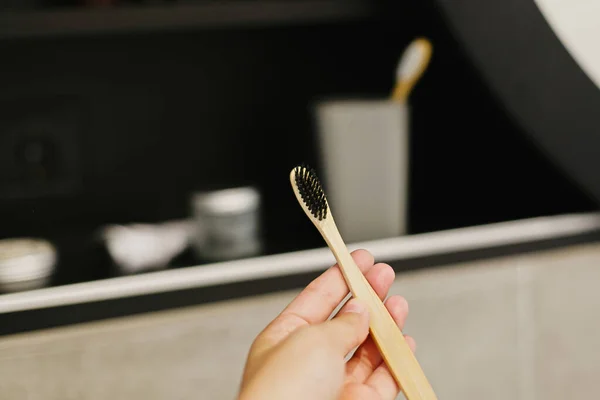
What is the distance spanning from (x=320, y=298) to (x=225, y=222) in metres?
0.23

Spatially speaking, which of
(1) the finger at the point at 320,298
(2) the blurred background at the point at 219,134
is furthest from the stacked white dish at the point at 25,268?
(1) the finger at the point at 320,298

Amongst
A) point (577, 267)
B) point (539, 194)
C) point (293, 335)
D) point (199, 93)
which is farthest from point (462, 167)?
point (293, 335)

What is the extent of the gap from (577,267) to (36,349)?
1.62ft

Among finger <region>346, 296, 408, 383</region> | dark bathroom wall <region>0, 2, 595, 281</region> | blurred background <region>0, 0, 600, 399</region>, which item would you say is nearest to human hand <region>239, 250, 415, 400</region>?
finger <region>346, 296, 408, 383</region>

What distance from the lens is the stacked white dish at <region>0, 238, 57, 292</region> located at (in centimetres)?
56

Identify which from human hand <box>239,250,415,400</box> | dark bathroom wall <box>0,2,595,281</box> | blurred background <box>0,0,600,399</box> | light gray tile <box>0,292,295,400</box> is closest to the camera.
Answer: human hand <box>239,250,415,400</box>

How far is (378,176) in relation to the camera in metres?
0.69

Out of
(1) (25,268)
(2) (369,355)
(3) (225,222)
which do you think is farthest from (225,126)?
(2) (369,355)

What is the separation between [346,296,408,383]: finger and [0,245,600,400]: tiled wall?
100mm

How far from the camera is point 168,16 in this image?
0.62 m

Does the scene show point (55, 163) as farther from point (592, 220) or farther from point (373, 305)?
point (592, 220)

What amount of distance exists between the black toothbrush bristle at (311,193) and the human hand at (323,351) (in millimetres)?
41

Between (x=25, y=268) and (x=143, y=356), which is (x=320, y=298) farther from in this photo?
(x=25, y=268)

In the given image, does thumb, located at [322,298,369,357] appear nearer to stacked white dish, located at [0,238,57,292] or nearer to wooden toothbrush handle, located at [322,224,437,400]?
wooden toothbrush handle, located at [322,224,437,400]
